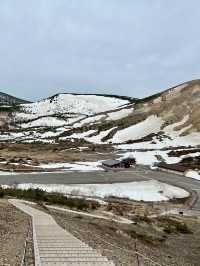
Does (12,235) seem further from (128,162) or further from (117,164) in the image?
(128,162)

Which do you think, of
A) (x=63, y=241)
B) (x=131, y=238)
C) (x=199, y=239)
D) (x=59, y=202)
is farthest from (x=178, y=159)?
(x=63, y=241)

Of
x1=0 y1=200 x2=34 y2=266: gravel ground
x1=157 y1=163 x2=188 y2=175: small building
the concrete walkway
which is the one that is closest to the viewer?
the concrete walkway

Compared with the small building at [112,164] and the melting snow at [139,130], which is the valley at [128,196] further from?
the melting snow at [139,130]

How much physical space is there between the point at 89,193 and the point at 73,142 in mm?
108187

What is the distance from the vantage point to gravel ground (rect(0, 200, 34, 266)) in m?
13.5

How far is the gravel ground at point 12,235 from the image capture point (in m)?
13.5

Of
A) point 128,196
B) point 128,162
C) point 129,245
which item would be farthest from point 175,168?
point 129,245

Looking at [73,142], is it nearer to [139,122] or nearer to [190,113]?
[139,122]

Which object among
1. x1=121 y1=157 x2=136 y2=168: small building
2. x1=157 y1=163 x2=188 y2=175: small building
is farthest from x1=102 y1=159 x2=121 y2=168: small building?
x1=157 y1=163 x2=188 y2=175: small building

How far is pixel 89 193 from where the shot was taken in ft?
184

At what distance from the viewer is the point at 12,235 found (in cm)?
1858

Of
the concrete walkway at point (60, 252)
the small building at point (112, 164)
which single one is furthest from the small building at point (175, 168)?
the concrete walkway at point (60, 252)

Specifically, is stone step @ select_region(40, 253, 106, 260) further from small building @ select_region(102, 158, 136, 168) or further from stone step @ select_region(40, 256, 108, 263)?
small building @ select_region(102, 158, 136, 168)

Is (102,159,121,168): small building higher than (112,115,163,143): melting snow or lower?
lower
